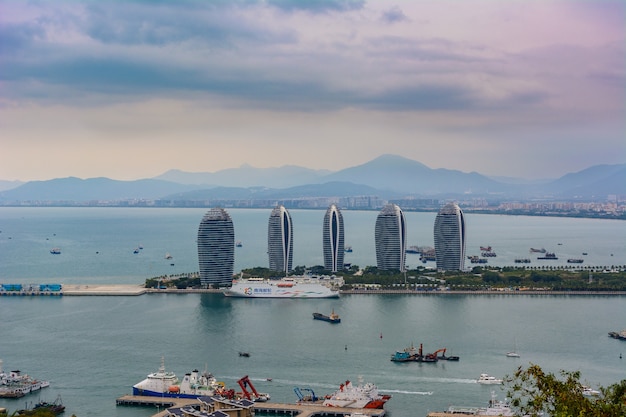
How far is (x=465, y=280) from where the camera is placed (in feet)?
165

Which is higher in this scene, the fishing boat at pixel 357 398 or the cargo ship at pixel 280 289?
the cargo ship at pixel 280 289

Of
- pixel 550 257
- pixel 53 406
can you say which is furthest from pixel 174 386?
pixel 550 257

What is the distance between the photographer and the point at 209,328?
36000 mm

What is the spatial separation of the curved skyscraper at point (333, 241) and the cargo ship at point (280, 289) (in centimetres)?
845

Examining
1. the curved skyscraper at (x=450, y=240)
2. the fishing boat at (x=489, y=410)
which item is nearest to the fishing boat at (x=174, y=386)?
the fishing boat at (x=489, y=410)

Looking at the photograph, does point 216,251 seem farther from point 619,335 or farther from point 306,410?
point 306,410

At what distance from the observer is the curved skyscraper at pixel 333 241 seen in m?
55.7

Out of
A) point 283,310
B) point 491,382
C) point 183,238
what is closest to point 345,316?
point 283,310

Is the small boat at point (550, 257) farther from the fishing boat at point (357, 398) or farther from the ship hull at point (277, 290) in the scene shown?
the fishing boat at point (357, 398)

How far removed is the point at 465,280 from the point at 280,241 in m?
12.3

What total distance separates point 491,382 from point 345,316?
13675 mm

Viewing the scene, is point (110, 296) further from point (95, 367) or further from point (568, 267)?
point (568, 267)

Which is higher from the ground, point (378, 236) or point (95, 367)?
point (378, 236)

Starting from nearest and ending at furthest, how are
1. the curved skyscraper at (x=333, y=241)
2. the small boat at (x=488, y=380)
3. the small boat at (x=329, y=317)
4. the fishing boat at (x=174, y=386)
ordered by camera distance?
the fishing boat at (x=174, y=386), the small boat at (x=488, y=380), the small boat at (x=329, y=317), the curved skyscraper at (x=333, y=241)
